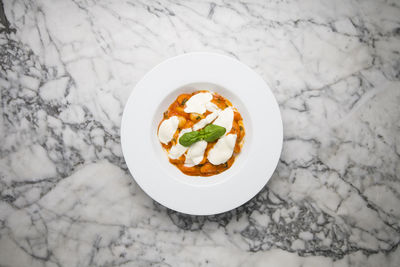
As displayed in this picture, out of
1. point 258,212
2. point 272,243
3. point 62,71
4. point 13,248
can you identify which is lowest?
point 13,248

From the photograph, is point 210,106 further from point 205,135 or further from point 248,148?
point 248,148

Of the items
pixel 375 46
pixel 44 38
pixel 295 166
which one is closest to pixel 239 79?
pixel 295 166

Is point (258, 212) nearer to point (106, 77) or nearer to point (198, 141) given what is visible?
point (198, 141)

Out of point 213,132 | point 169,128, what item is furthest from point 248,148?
point 169,128

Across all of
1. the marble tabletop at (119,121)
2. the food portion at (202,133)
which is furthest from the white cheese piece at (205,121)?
the marble tabletop at (119,121)

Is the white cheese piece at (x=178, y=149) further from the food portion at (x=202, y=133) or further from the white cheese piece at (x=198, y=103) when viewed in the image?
the white cheese piece at (x=198, y=103)

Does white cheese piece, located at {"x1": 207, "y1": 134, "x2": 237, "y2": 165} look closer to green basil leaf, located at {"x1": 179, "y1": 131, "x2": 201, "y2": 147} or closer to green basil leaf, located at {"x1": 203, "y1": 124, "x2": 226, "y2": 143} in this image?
green basil leaf, located at {"x1": 203, "y1": 124, "x2": 226, "y2": 143}
